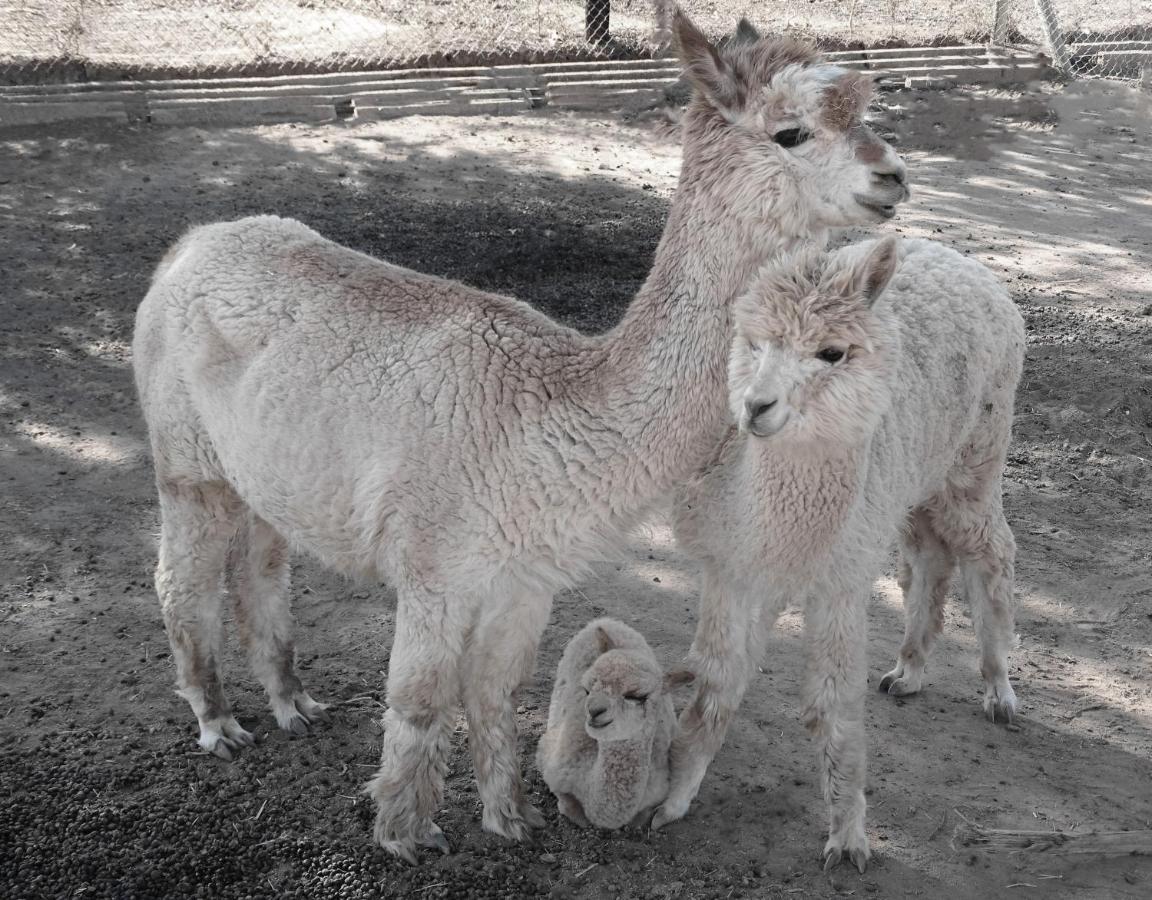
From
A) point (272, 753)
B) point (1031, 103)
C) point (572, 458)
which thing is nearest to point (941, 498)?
point (572, 458)

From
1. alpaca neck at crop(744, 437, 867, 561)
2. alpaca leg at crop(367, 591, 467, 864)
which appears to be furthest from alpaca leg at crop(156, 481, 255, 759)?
alpaca neck at crop(744, 437, 867, 561)

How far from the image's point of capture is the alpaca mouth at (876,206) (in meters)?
3.77

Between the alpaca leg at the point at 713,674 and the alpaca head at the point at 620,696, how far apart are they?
0.19 m

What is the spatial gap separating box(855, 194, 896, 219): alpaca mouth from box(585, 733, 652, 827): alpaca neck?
2103mm

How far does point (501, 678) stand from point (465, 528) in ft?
2.08

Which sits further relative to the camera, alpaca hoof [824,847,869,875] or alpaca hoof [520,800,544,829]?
alpaca hoof [520,800,544,829]

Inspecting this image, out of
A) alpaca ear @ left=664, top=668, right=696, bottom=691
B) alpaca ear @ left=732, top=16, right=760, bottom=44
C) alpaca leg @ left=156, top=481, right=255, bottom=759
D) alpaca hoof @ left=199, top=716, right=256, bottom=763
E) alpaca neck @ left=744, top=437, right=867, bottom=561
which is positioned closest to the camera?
alpaca neck @ left=744, top=437, right=867, bottom=561

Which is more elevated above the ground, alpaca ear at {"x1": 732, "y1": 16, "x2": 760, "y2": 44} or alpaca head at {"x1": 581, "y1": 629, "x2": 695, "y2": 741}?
alpaca ear at {"x1": 732, "y1": 16, "x2": 760, "y2": 44}

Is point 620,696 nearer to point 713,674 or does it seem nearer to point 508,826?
point 713,674

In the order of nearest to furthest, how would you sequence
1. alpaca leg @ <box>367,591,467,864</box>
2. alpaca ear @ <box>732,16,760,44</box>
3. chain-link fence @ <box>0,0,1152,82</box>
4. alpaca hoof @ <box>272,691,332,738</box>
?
1. alpaca leg @ <box>367,591,467,864</box>
2. alpaca ear @ <box>732,16,760,44</box>
3. alpaca hoof @ <box>272,691,332,738</box>
4. chain-link fence @ <box>0,0,1152,82</box>

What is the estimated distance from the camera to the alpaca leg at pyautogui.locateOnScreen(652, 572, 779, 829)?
452 centimetres

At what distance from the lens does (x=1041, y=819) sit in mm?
4691

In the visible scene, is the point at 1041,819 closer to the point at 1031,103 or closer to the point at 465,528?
the point at 465,528

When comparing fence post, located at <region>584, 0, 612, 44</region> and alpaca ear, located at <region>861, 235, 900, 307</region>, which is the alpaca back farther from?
fence post, located at <region>584, 0, 612, 44</region>
